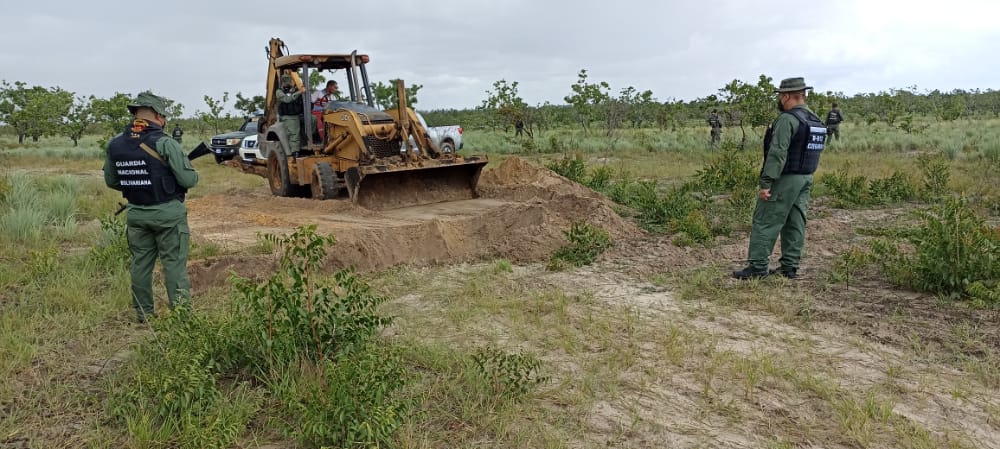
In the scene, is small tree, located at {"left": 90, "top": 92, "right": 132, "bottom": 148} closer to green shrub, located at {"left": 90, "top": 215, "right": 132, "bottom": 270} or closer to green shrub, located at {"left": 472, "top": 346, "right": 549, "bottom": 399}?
green shrub, located at {"left": 90, "top": 215, "right": 132, "bottom": 270}

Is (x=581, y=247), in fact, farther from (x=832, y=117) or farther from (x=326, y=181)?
(x=832, y=117)

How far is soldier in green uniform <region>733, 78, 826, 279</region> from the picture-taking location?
614 centimetres

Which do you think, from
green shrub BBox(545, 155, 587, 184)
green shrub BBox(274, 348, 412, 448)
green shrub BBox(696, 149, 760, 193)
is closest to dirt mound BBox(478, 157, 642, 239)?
green shrub BBox(545, 155, 587, 184)

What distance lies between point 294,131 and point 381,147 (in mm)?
1823

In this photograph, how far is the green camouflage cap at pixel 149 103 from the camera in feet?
15.8

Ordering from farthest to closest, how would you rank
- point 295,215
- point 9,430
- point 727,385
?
point 295,215 → point 727,385 → point 9,430

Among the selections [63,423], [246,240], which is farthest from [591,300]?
[246,240]

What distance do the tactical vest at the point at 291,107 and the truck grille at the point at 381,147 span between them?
187 cm

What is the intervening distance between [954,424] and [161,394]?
3984 millimetres

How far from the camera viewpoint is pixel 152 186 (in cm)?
481

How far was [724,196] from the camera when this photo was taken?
36.6 feet

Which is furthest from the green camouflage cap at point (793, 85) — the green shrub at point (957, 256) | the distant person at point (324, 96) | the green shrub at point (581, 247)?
the distant person at point (324, 96)

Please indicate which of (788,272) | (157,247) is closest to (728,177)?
(788,272)

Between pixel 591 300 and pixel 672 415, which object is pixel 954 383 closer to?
pixel 672 415
